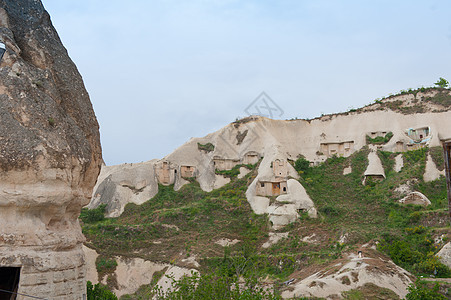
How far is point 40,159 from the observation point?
8.38 metres

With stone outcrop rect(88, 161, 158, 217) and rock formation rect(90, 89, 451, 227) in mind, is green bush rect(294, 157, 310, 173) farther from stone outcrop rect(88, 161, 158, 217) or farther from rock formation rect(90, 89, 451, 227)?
stone outcrop rect(88, 161, 158, 217)

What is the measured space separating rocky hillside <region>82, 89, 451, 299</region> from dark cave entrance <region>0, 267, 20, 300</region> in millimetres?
13218

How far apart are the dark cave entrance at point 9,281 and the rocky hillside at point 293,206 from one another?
43.4ft

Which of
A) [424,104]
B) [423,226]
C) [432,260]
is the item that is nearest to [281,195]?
[423,226]

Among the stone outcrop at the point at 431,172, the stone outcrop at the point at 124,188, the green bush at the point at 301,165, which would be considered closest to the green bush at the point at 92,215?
the stone outcrop at the point at 124,188

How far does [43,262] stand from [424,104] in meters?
50.4

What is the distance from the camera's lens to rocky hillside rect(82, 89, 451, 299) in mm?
27766

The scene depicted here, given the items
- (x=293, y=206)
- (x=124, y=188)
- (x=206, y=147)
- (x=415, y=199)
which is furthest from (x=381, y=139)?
(x=124, y=188)

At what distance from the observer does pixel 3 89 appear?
8664 mm

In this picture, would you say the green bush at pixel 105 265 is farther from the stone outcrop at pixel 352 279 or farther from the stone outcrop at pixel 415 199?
the stone outcrop at pixel 415 199

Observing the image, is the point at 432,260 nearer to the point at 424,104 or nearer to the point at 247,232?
the point at 247,232

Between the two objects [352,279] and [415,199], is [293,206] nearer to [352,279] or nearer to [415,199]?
[415,199]

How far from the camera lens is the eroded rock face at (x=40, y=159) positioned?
8.08m

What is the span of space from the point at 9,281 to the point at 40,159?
2.78 meters
